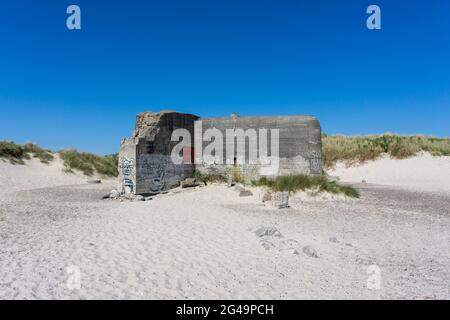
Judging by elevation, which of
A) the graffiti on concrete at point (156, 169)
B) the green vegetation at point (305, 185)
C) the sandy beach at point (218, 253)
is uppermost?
the graffiti on concrete at point (156, 169)

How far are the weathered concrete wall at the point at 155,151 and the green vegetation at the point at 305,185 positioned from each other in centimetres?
463

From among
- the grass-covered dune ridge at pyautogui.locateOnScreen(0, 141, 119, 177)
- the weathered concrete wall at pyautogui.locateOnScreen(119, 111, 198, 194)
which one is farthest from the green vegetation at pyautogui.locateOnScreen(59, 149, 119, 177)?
the weathered concrete wall at pyautogui.locateOnScreen(119, 111, 198, 194)

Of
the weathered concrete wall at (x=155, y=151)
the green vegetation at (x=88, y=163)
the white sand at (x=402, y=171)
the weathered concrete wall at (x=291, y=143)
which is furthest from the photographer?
the green vegetation at (x=88, y=163)

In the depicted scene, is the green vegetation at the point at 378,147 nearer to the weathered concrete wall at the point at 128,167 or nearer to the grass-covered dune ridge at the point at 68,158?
the grass-covered dune ridge at the point at 68,158

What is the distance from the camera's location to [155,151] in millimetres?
14414

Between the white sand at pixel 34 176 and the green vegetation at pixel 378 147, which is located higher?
the green vegetation at pixel 378 147

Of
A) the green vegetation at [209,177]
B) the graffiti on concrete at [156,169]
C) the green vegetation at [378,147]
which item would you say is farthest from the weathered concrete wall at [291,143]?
the green vegetation at [378,147]

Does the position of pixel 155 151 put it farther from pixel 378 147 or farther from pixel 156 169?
pixel 378 147

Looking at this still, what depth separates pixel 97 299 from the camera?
386 cm

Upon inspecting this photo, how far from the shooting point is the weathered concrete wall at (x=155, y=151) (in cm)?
1387

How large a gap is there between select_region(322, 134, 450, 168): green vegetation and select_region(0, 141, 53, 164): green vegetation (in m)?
24.2

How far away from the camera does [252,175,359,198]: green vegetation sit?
44.4ft
